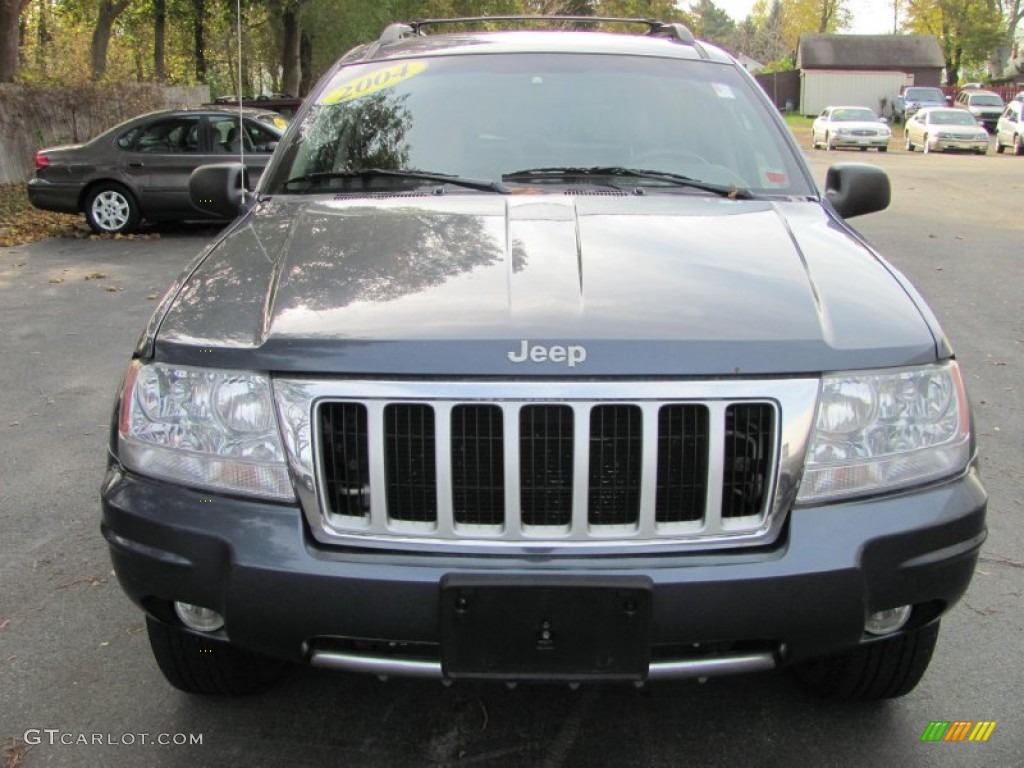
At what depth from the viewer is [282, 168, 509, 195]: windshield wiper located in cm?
324

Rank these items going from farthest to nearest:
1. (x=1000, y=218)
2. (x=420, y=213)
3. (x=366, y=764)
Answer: (x=1000, y=218)
(x=420, y=213)
(x=366, y=764)

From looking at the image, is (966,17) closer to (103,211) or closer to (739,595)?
(103,211)

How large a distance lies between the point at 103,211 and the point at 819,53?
67725 mm

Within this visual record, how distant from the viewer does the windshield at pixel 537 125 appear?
11.2 feet

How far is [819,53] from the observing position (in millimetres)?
71125

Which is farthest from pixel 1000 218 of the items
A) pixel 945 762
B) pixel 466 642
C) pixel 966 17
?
pixel 966 17

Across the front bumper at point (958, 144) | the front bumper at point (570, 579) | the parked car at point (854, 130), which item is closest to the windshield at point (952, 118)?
the front bumper at point (958, 144)

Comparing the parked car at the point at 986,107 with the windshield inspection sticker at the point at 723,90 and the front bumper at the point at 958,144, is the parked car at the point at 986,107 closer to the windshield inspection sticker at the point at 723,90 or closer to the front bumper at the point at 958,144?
the front bumper at the point at 958,144

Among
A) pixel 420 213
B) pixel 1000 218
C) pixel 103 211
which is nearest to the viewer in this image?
pixel 420 213

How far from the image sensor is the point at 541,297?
7.52ft

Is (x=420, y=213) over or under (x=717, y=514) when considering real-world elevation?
over

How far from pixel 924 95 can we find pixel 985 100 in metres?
3.12

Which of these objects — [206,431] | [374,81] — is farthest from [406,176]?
[206,431]

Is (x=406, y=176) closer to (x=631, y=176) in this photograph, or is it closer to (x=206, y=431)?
(x=631, y=176)
